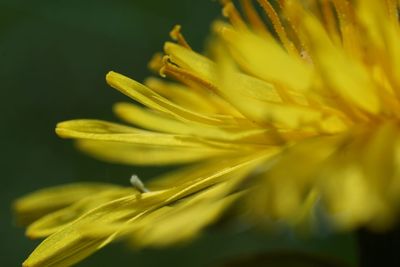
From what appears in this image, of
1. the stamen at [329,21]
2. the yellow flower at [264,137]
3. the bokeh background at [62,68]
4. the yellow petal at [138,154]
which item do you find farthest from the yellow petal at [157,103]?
the bokeh background at [62,68]

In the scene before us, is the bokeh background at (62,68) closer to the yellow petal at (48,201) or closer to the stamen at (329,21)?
the yellow petal at (48,201)

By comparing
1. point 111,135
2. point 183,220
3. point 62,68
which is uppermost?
point 62,68

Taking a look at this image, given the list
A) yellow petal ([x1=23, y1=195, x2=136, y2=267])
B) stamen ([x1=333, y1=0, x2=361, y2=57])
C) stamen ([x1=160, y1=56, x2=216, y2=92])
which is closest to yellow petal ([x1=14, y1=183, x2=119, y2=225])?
stamen ([x1=160, y1=56, x2=216, y2=92])

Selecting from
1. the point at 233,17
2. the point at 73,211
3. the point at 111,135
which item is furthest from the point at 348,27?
the point at 73,211

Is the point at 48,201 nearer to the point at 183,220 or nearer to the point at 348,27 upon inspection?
the point at 348,27

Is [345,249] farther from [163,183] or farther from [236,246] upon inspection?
[163,183]

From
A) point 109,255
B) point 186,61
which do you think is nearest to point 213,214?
point 186,61
